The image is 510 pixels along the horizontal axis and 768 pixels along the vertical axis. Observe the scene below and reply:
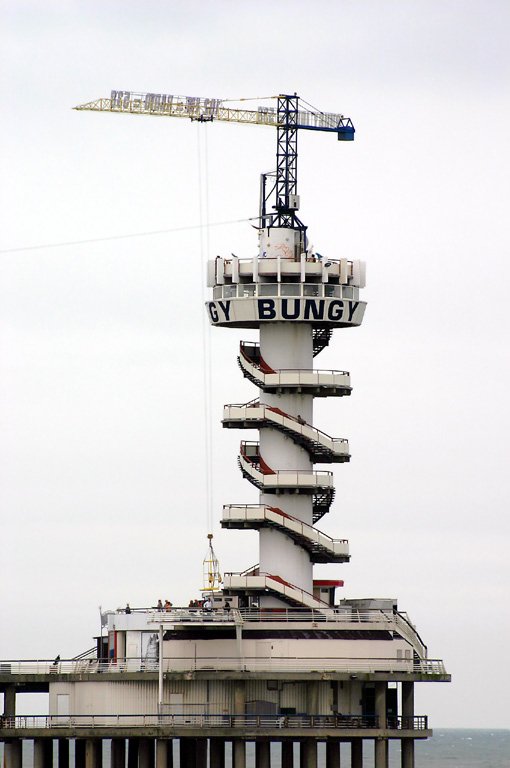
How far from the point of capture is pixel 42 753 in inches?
4717

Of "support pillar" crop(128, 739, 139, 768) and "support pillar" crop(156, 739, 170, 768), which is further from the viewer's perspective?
"support pillar" crop(128, 739, 139, 768)

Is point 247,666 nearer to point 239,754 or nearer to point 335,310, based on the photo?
point 239,754

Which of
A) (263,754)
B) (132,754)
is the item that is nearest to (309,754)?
(263,754)

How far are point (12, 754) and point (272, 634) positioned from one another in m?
16.1

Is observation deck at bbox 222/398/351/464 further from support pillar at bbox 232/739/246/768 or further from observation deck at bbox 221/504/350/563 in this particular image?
support pillar at bbox 232/739/246/768

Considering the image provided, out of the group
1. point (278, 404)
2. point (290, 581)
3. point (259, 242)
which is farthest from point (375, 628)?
point (259, 242)

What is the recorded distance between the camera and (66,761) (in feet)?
408

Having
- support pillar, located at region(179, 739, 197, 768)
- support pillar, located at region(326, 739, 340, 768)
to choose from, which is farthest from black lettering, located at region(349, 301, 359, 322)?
support pillar, located at region(179, 739, 197, 768)

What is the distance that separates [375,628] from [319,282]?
2051 cm

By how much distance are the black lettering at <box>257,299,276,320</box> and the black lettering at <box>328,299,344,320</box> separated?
3333mm

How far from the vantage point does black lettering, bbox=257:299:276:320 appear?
124188mm

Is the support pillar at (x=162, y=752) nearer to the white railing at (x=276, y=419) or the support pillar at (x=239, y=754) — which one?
the support pillar at (x=239, y=754)

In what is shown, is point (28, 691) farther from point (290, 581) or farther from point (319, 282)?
point (319, 282)

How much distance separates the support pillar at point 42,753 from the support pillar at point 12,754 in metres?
1.01
